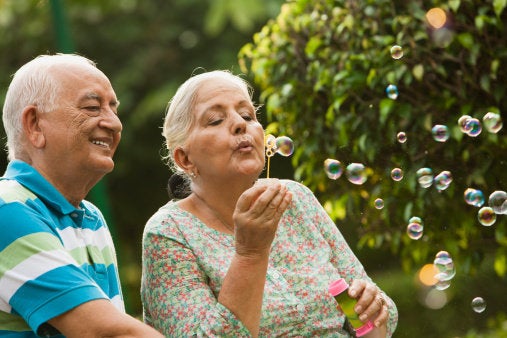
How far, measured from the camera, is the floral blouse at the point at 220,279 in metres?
2.54

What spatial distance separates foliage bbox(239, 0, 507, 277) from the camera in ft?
12.1

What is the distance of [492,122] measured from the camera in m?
3.50

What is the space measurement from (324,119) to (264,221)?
1.87 meters

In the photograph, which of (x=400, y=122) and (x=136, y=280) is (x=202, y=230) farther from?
(x=136, y=280)

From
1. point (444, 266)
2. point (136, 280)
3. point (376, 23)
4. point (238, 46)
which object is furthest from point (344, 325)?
point (136, 280)

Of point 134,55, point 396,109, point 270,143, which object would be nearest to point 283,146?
point 270,143

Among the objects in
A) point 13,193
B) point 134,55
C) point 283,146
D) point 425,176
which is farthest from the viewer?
point 134,55

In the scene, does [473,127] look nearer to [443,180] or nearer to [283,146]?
[443,180]

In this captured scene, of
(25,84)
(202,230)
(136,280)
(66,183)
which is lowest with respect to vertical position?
(136,280)

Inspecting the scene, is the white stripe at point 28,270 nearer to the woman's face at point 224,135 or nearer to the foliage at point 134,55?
the woman's face at point 224,135

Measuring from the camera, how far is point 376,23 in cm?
384

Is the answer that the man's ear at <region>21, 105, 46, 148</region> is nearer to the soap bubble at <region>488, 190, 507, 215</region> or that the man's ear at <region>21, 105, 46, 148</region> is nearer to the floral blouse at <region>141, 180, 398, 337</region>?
the floral blouse at <region>141, 180, 398, 337</region>

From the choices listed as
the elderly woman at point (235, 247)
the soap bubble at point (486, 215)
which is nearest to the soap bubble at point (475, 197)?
the soap bubble at point (486, 215)

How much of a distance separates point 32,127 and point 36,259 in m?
0.46
